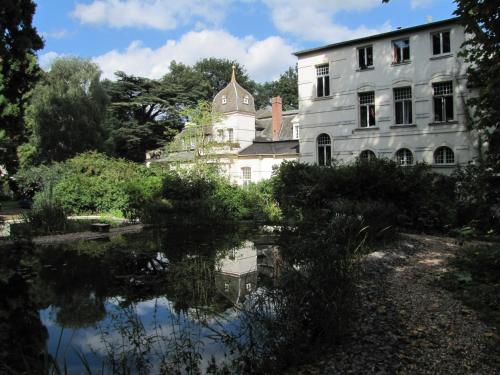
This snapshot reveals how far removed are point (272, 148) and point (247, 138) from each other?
5.06 m

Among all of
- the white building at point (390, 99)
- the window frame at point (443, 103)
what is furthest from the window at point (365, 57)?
the window frame at point (443, 103)

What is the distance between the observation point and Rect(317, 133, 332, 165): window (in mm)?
26109

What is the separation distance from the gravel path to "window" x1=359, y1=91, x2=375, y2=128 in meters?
18.3

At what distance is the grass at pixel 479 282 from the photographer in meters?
5.62

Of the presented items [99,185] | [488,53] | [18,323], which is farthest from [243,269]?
[99,185]

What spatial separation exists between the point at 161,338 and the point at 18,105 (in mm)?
18856

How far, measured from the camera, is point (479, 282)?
6.78 m

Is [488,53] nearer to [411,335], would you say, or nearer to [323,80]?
[411,335]

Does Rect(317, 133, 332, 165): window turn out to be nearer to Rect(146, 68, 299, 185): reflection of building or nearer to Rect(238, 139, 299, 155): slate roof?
Rect(146, 68, 299, 185): reflection of building

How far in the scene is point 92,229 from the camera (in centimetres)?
1619

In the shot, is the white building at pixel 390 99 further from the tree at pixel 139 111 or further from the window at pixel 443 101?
the tree at pixel 139 111

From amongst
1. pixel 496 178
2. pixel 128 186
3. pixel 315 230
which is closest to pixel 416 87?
pixel 128 186

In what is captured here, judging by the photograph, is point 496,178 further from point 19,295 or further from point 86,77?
point 86,77

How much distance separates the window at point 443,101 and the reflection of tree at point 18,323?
21.2m
